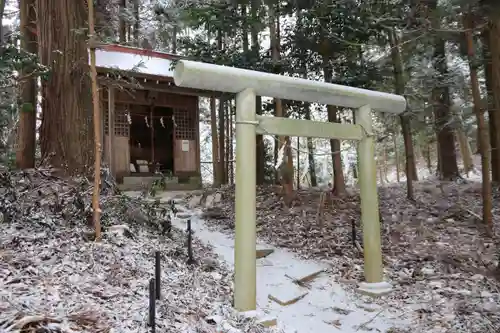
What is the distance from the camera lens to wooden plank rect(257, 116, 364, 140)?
15.3 feet

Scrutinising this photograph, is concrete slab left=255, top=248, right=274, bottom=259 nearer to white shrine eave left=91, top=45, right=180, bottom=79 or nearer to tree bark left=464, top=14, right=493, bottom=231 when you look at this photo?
tree bark left=464, top=14, right=493, bottom=231

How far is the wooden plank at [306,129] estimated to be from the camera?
15.3 ft

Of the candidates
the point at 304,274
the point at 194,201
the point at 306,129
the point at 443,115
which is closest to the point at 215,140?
the point at 194,201

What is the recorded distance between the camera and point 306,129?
5.05 metres

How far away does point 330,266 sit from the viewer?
6.16 m

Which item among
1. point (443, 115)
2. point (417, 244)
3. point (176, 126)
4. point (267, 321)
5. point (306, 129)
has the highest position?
point (176, 126)

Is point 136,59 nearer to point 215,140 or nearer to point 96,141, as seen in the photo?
point 215,140

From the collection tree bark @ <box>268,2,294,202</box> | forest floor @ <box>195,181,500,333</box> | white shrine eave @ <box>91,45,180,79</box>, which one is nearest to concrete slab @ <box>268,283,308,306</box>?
forest floor @ <box>195,181,500,333</box>

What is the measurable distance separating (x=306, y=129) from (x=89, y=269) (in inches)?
117

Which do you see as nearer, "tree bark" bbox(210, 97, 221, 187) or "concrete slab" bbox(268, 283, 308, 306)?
"concrete slab" bbox(268, 283, 308, 306)

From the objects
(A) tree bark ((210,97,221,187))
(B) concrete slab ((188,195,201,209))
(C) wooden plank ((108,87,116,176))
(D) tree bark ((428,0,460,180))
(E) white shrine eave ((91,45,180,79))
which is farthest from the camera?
(A) tree bark ((210,97,221,187))

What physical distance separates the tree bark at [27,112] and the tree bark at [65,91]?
0.37 metres

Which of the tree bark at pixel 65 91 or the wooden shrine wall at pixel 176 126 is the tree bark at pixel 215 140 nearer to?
the wooden shrine wall at pixel 176 126

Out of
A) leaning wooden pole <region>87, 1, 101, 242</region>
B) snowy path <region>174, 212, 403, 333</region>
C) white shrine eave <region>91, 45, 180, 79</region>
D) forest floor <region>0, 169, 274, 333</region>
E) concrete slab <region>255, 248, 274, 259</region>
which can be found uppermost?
white shrine eave <region>91, 45, 180, 79</region>
